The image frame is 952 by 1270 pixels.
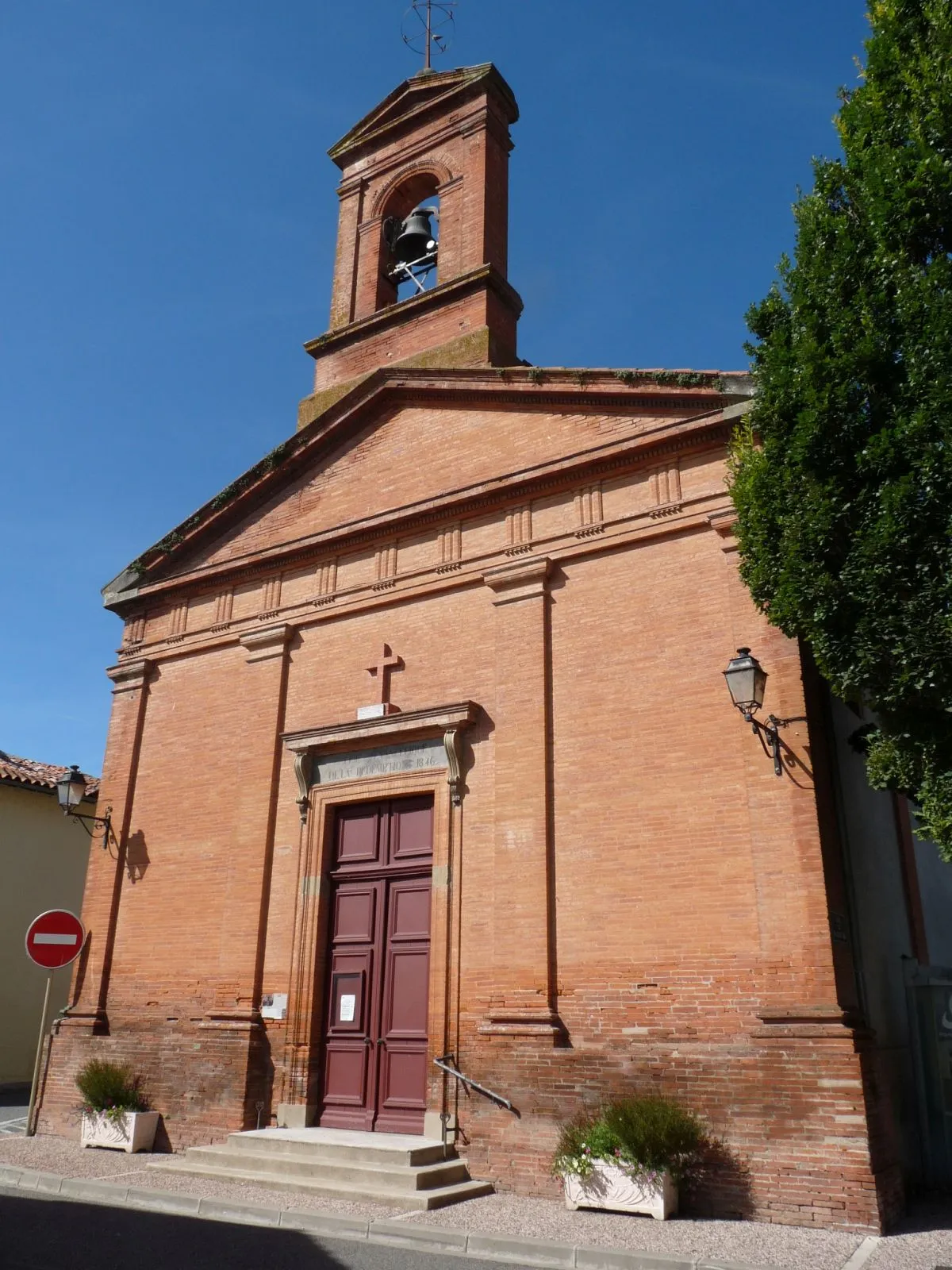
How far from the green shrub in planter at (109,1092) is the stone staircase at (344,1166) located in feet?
3.74

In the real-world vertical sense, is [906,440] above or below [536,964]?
above

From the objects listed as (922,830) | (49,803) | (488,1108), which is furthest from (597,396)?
(49,803)

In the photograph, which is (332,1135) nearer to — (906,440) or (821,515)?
(821,515)

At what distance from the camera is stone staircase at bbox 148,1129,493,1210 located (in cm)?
869

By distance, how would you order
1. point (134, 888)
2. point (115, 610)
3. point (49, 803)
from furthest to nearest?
point (49, 803), point (115, 610), point (134, 888)

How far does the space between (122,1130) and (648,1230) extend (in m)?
6.31

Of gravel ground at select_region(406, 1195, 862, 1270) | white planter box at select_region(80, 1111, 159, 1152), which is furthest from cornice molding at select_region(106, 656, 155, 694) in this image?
gravel ground at select_region(406, 1195, 862, 1270)

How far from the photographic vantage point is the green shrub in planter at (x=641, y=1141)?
26.5ft

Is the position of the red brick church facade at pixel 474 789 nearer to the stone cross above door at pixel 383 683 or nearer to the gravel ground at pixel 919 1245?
the stone cross above door at pixel 383 683

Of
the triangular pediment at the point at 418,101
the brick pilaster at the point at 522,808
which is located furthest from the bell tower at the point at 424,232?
the brick pilaster at the point at 522,808

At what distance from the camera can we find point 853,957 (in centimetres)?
898

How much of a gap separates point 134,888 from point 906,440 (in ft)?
34.2

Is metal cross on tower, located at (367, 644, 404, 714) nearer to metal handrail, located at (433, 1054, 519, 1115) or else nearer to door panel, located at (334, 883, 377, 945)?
door panel, located at (334, 883, 377, 945)

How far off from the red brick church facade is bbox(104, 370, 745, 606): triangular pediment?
46mm
